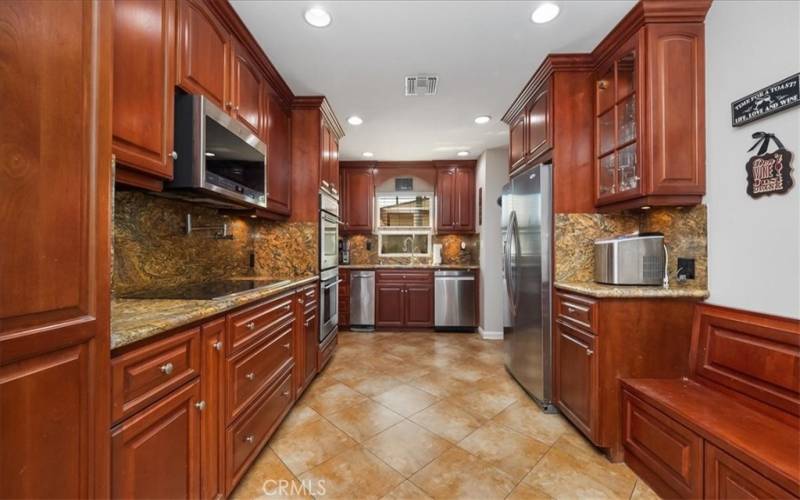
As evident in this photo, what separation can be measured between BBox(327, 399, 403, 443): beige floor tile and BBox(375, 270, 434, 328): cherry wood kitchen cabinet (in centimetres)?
218

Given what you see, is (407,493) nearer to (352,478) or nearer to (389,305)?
(352,478)

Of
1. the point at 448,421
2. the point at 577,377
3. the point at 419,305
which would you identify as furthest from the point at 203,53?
the point at 419,305

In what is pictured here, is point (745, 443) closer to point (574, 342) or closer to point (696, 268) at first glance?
point (574, 342)

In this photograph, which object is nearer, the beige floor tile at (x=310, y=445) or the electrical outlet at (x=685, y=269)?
the beige floor tile at (x=310, y=445)

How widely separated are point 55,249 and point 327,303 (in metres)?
2.45

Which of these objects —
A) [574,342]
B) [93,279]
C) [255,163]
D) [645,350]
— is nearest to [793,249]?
[645,350]

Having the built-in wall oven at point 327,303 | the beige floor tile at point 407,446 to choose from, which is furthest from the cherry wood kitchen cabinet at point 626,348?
the built-in wall oven at point 327,303

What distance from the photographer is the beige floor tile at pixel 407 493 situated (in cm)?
149

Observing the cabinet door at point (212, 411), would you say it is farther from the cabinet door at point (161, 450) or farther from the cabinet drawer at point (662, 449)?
the cabinet drawer at point (662, 449)

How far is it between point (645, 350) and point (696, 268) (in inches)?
22.8

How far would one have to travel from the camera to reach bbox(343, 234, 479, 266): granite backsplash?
197 inches

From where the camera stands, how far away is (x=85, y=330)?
2.48 ft

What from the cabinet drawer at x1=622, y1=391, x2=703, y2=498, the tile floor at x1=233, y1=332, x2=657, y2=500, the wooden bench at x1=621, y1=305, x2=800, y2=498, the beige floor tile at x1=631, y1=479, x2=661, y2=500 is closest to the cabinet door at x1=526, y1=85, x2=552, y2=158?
the wooden bench at x1=621, y1=305, x2=800, y2=498

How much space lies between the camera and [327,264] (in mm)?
3090
